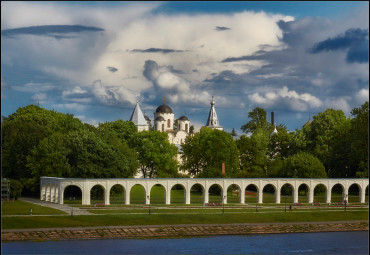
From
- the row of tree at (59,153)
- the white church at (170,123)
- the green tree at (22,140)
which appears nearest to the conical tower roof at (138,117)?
the white church at (170,123)

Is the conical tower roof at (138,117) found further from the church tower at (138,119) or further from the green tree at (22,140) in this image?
the green tree at (22,140)

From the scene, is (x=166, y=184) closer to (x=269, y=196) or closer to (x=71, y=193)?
(x=71, y=193)

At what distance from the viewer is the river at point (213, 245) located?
5669 centimetres

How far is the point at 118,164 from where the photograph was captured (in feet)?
282

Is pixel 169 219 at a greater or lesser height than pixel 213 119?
lesser

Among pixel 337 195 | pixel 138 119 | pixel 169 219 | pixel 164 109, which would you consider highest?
pixel 164 109

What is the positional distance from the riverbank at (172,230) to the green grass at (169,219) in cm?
150

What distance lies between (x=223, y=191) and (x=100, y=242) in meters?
26.4

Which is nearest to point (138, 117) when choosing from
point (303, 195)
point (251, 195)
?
point (251, 195)

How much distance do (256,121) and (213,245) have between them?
104 m

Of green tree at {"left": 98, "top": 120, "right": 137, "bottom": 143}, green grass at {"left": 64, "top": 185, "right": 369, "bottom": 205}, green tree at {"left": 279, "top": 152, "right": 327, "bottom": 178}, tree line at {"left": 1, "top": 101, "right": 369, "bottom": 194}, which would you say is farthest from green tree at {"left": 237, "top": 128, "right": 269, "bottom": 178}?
green tree at {"left": 279, "top": 152, "right": 327, "bottom": 178}

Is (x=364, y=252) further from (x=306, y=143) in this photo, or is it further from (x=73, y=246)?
(x=306, y=143)

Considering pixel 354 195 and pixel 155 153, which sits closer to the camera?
pixel 354 195

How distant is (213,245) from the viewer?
6075 cm
